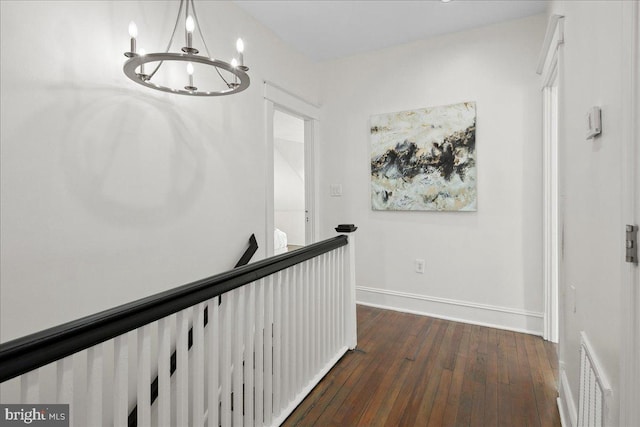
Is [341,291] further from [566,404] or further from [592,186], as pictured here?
[592,186]

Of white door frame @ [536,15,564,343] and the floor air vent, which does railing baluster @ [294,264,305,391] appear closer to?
the floor air vent

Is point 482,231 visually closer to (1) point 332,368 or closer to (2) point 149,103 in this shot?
(1) point 332,368

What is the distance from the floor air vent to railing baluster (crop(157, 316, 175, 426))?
129 cm

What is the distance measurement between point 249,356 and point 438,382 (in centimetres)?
128

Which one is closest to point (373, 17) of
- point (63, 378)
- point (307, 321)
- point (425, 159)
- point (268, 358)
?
point (425, 159)

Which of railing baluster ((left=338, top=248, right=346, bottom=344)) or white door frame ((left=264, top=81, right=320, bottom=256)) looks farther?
white door frame ((left=264, top=81, right=320, bottom=256))

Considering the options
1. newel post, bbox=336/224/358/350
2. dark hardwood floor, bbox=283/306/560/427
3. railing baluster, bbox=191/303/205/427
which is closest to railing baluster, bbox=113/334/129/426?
railing baluster, bbox=191/303/205/427

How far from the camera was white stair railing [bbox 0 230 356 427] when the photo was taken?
0.83m

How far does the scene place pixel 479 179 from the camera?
3.04m

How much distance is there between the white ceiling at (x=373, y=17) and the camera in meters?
2.66

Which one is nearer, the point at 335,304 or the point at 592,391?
the point at 592,391

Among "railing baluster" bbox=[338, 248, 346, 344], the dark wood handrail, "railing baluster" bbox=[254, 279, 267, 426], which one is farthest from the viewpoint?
"railing baluster" bbox=[338, 248, 346, 344]

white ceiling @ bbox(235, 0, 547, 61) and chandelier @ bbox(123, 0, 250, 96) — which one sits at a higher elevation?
white ceiling @ bbox(235, 0, 547, 61)

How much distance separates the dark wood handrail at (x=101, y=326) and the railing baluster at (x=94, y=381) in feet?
0.11
